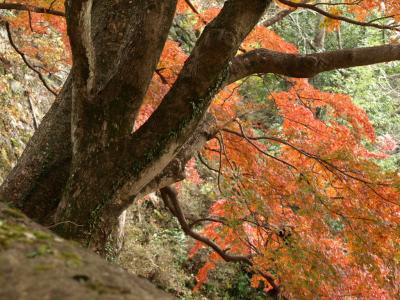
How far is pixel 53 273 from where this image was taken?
915mm

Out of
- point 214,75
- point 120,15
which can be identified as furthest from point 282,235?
point 120,15

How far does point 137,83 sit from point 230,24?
767 mm

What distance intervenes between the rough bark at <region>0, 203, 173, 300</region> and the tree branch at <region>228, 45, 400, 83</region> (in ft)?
8.34

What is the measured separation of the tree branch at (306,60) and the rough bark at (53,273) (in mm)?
2541

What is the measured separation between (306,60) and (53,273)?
286cm

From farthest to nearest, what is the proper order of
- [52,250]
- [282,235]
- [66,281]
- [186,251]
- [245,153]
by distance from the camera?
[186,251] < [245,153] < [282,235] < [52,250] < [66,281]

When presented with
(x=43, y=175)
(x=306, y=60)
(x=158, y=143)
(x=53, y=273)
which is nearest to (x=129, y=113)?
(x=158, y=143)

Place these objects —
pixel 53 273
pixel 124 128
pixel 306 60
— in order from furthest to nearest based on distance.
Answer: pixel 306 60 → pixel 124 128 → pixel 53 273

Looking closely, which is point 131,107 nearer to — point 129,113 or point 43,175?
point 129,113

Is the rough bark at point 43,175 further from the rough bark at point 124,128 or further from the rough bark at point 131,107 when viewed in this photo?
the rough bark at point 124,128

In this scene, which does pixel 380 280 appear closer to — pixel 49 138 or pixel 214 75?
pixel 214 75

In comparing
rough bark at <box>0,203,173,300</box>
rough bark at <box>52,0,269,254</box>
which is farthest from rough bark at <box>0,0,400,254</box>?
rough bark at <box>0,203,173,300</box>

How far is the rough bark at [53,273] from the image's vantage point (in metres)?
0.84

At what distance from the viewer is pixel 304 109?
18.9 feet
